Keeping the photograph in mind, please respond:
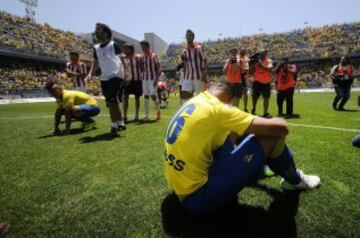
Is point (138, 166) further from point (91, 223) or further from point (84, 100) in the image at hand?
point (84, 100)

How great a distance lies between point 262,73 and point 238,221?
7.99 metres

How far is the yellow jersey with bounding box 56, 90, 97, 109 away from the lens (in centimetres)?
760

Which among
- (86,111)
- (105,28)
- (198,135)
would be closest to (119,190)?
(198,135)

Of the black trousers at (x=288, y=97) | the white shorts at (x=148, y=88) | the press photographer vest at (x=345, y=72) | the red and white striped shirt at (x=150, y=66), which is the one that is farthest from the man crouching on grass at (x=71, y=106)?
the press photographer vest at (x=345, y=72)

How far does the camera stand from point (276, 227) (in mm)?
2697

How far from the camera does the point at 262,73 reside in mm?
10148

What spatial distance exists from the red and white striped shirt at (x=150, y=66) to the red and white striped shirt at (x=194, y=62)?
136cm

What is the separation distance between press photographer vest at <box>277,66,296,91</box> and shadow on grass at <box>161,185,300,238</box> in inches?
315

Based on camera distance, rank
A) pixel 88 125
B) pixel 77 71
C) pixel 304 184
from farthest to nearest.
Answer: pixel 77 71, pixel 88 125, pixel 304 184

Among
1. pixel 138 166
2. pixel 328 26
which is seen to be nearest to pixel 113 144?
pixel 138 166

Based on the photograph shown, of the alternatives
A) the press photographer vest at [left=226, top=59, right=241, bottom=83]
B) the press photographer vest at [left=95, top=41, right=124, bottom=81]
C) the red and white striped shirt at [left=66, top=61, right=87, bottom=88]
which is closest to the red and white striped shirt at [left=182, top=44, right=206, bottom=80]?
the press photographer vest at [left=226, top=59, right=241, bottom=83]

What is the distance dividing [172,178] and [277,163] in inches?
39.7

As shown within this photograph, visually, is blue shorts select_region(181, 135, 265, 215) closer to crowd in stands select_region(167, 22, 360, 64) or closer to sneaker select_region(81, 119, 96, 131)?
sneaker select_region(81, 119, 96, 131)

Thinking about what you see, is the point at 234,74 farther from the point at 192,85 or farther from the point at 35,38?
the point at 35,38
